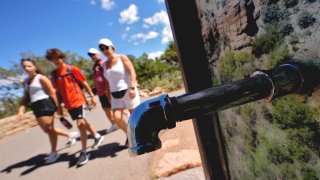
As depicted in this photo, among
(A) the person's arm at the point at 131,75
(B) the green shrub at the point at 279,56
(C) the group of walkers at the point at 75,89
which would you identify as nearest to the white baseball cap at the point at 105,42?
(C) the group of walkers at the point at 75,89

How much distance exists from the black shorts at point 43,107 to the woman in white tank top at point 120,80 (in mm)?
1172

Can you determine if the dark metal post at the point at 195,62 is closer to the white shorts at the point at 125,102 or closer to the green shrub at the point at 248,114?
the green shrub at the point at 248,114

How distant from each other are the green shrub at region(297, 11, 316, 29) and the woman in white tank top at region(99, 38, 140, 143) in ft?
8.59

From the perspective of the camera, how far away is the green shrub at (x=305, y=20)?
0.80m

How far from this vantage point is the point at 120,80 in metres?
3.39

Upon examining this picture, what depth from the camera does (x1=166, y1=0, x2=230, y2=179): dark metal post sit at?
1591 mm

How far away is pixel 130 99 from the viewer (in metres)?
3.39

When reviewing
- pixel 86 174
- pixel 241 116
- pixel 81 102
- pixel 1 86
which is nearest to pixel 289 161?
pixel 241 116

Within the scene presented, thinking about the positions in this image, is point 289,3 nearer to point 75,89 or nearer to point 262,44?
point 262,44

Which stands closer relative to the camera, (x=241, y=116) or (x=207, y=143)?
(x=241, y=116)

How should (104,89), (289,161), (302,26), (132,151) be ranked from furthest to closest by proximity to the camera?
(104,89)
(289,161)
(302,26)
(132,151)

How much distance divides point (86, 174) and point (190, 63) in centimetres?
254

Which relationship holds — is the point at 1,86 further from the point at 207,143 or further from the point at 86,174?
the point at 207,143

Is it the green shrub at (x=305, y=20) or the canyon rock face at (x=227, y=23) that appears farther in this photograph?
the canyon rock face at (x=227, y=23)
